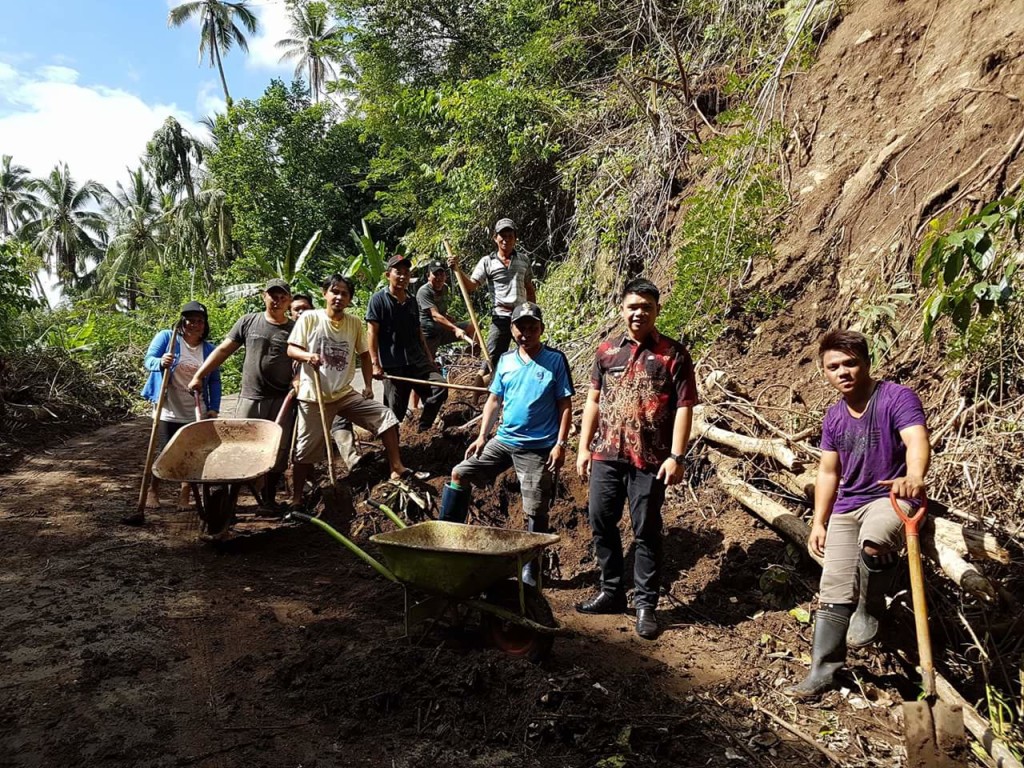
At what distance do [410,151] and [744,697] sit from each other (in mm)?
15259

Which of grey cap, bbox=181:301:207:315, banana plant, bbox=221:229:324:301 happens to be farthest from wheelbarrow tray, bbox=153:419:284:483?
banana plant, bbox=221:229:324:301

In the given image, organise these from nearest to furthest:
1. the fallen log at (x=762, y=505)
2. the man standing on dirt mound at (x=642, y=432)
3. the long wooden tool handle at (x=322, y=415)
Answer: the man standing on dirt mound at (x=642, y=432) → the fallen log at (x=762, y=505) → the long wooden tool handle at (x=322, y=415)

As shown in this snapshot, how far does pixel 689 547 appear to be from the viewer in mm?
4719

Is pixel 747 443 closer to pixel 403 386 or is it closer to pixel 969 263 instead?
pixel 969 263

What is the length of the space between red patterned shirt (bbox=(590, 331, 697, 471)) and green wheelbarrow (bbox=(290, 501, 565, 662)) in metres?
0.76

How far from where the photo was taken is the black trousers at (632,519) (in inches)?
150

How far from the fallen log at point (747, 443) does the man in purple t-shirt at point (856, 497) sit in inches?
47.1

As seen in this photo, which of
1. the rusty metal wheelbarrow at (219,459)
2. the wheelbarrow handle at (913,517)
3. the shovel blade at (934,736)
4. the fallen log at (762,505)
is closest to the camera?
the shovel blade at (934,736)

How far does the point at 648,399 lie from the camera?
12.5 ft

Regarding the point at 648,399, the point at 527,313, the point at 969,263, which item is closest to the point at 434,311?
the point at 527,313

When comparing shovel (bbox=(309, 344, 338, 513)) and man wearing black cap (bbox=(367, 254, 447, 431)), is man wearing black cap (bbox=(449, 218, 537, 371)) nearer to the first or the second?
man wearing black cap (bbox=(367, 254, 447, 431))

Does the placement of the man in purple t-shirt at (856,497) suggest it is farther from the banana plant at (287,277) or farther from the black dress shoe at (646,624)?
the banana plant at (287,277)

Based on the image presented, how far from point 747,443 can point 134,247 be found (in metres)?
36.3

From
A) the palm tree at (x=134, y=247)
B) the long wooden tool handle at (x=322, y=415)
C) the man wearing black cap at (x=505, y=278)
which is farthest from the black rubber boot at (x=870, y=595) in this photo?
the palm tree at (x=134, y=247)
